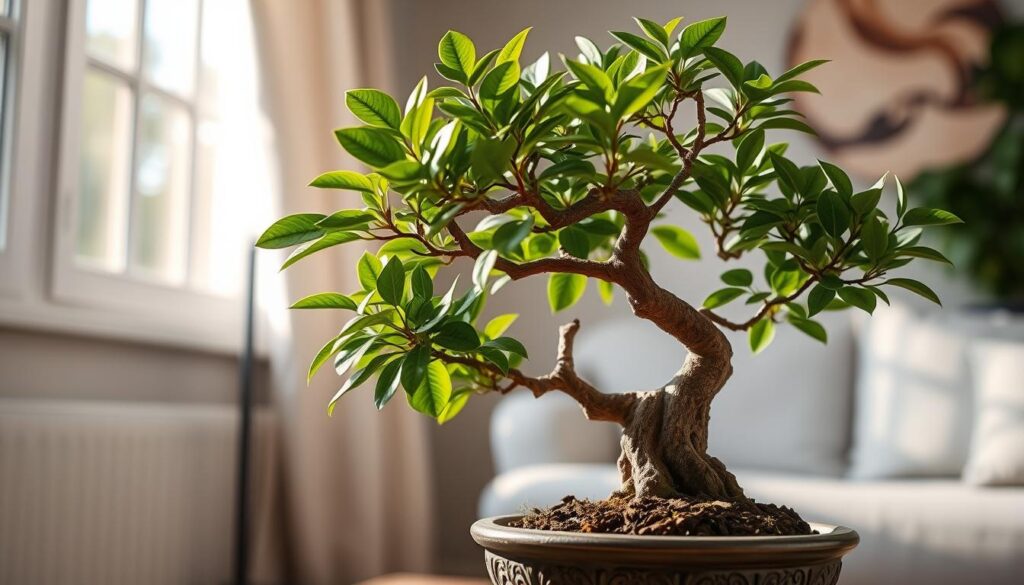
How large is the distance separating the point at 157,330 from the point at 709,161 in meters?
1.94

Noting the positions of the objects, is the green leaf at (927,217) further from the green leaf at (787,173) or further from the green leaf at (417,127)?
the green leaf at (417,127)

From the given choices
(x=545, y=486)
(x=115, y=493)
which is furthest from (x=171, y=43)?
(x=545, y=486)

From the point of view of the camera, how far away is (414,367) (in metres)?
0.63

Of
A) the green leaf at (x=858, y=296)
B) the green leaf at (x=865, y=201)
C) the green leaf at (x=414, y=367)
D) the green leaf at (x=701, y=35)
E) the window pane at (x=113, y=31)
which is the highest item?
the window pane at (x=113, y=31)

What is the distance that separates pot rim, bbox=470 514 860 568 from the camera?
568 mm

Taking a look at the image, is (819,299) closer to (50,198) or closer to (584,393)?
(584,393)

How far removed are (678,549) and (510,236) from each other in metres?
0.21

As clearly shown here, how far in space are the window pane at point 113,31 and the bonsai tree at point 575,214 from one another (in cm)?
190

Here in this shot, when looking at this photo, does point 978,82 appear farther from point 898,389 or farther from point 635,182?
point 635,182

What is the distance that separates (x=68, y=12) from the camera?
7.23 feet

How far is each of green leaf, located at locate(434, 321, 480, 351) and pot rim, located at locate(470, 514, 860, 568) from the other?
0.12 m

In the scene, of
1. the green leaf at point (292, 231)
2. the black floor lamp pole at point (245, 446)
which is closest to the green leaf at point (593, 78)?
the green leaf at point (292, 231)

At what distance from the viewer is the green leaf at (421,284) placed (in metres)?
0.68

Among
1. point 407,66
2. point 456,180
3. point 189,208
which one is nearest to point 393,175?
point 456,180
